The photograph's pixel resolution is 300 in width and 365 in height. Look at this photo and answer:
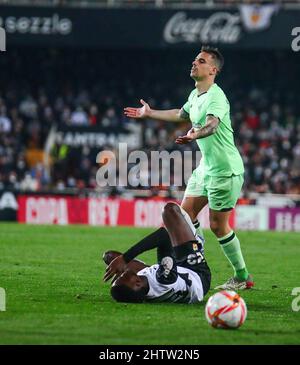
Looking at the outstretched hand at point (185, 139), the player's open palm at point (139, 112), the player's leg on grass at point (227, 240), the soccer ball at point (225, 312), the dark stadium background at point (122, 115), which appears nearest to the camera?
the soccer ball at point (225, 312)

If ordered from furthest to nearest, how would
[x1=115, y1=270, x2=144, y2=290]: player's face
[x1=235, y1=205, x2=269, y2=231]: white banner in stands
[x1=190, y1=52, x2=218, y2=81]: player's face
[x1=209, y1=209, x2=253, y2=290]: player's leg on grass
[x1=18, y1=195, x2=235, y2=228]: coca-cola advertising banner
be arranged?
[x1=18, y1=195, x2=235, y2=228]: coca-cola advertising banner < [x1=235, y1=205, x2=269, y2=231]: white banner in stands < [x1=209, y1=209, x2=253, y2=290]: player's leg on grass < [x1=190, y1=52, x2=218, y2=81]: player's face < [x1=115, y1=270, x2=144, y2=290]: player's face

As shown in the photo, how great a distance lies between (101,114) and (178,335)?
27.7 meters

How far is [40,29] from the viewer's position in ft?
113

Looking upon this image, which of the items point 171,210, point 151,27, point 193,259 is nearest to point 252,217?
point 151,27

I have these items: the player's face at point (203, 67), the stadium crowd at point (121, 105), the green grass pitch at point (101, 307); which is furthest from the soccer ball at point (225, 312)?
the stadium crowd at point (121, 105)

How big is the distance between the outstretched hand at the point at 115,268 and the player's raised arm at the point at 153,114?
8.86 feet

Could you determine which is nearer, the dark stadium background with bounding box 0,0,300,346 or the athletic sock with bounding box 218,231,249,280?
the athletic sock with bounding box 218,231,249,280

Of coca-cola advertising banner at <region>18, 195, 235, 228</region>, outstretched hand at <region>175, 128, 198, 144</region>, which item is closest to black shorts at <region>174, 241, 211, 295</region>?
outstretched hand at <region>175, 128, 198, 144</region>

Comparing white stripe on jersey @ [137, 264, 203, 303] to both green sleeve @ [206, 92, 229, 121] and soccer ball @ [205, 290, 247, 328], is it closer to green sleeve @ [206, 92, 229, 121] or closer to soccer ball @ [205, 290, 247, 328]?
soccer ball @ [205, 290, 247, 328]

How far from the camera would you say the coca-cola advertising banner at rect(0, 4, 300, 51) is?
33.1 meters

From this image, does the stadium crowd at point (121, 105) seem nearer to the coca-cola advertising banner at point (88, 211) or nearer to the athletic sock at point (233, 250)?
the coca-cola advertising banner at point (88, 211)

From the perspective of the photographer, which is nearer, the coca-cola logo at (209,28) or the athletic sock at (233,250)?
the athletic sock at (233,250)

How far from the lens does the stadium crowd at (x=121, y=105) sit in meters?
31.3

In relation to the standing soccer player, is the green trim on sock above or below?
below
